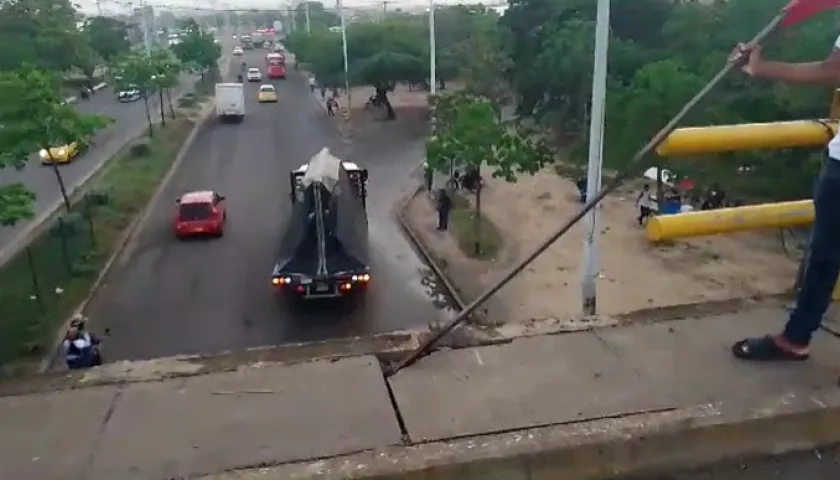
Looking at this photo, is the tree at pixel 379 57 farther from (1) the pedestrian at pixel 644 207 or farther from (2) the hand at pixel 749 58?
(2) the hand at pixel 749 58

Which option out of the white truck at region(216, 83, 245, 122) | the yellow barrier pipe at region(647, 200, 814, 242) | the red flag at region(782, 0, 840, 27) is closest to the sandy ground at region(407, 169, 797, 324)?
the yellow barrier pipe at region(647, 200, 814, 242)

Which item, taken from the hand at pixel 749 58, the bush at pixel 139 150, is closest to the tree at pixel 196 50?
the bush at pixel 139 150

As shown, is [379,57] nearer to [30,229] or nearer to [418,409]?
[30,229]

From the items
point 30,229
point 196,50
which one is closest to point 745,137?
point 30,229

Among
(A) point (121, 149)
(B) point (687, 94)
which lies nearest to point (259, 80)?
(A) point (121, 149)

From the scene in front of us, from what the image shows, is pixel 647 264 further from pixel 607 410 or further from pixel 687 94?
pixel 607 410

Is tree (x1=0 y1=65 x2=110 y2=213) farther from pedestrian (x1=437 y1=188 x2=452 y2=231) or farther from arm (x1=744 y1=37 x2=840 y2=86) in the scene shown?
arm (x1=744 y1=37 x2=840 y2=86)
